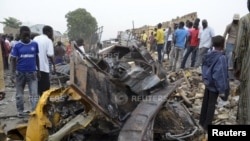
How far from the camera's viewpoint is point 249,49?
11.4 feet

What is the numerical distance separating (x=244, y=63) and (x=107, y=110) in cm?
179

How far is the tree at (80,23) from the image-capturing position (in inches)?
1905

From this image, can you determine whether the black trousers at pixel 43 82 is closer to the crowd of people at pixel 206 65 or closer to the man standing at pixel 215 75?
the crowd of people at pixel 206 65

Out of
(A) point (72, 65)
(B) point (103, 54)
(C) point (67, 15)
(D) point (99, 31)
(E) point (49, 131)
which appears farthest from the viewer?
(C) point (67, 15)

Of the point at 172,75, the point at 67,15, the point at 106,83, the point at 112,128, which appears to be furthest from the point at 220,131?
the point at 67,15

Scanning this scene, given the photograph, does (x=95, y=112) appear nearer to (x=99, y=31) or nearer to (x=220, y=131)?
(x=220, y=131)

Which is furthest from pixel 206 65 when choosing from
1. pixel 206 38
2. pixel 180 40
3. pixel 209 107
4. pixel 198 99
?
pixel 180 40

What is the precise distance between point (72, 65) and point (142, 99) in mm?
1441

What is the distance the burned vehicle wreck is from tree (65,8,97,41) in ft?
142

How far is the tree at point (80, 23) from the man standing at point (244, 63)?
4498 centimetres

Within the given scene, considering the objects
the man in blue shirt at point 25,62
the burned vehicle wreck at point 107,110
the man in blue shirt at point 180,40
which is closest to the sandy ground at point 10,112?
the man in blue shirt at point 25,62

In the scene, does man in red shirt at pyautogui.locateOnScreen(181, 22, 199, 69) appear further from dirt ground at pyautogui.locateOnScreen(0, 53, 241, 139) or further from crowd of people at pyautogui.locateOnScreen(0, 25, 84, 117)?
crowd of people at pyautogui.locateOnScreen(0, 25, 84, 117)

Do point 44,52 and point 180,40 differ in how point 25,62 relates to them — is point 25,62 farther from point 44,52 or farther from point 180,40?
point 180,40

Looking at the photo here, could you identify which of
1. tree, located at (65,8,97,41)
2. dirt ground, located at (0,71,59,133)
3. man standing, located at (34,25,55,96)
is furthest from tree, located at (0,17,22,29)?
man standing, located at (34,25,55,96)
